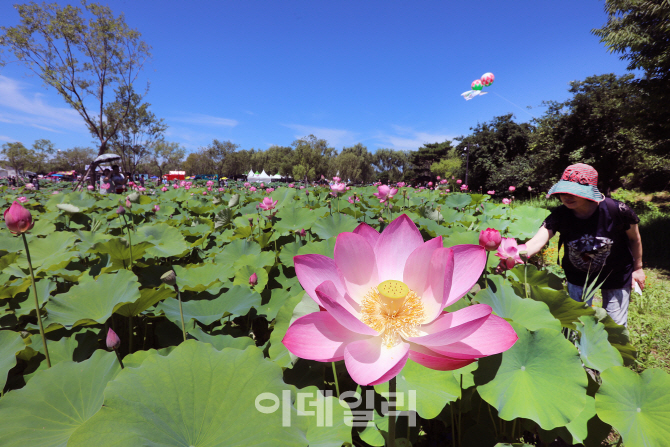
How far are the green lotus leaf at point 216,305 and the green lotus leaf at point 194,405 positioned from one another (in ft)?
1.65

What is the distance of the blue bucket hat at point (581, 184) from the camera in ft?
6.39

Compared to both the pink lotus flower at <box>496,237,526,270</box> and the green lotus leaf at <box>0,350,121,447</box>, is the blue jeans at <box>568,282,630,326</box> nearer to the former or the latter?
the pink lotus flower at <box>496,237,526,270</box>

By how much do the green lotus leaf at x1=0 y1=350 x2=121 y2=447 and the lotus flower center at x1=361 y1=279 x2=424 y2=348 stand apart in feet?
2.18

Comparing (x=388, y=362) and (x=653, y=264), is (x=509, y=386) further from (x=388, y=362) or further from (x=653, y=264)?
(x=653, y=264)

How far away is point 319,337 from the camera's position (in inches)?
19.7

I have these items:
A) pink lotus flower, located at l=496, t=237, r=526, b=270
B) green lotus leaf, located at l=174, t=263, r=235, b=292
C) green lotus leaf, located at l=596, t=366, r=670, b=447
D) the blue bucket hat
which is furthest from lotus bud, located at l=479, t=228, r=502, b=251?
the blue bucket hat

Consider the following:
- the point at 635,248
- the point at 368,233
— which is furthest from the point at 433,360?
the point at 635,248

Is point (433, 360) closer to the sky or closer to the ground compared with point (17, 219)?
closer to the ground

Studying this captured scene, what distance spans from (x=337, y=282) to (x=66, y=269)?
1.80 meters

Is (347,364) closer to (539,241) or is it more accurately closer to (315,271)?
(315,271)

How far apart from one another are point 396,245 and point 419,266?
7cm

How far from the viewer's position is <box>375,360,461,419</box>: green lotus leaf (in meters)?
0.77

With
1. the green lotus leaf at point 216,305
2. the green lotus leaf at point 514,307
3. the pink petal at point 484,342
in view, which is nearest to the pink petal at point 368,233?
the pink petal at point 484,342

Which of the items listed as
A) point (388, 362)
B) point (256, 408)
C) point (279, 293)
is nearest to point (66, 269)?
point (279, 293)
